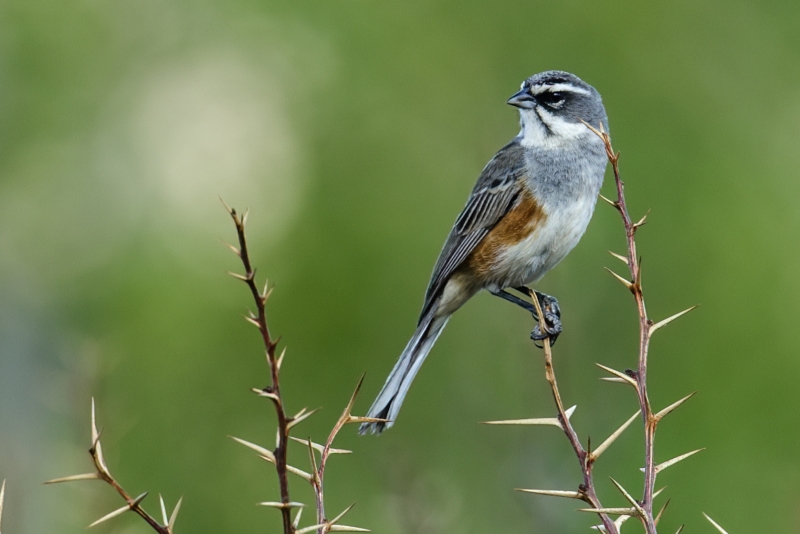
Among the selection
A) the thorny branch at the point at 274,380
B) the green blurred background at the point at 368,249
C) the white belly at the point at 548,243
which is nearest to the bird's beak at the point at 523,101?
the white belly at the point at 548,243

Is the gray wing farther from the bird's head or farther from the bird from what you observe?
the bird's head

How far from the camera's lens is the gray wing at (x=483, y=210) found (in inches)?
268

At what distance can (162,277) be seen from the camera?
44.1 ft

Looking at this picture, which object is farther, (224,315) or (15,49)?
(15,49)

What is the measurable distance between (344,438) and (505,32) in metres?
6.48

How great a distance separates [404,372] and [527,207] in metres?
1.47

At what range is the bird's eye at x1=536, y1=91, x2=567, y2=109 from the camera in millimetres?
6957

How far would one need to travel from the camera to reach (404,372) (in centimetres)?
604

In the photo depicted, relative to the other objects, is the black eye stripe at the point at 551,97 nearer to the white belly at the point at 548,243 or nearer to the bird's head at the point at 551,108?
the bird's head at the point at 551,108

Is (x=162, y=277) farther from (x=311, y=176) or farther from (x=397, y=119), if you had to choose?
(x=397, y=119)

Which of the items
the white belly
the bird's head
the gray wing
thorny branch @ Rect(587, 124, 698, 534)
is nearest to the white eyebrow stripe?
the bird's head

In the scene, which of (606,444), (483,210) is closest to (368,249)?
(483,210)

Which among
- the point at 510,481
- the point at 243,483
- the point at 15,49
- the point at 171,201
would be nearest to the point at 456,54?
the point at 171,201

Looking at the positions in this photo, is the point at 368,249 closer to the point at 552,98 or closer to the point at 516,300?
the point at 516,300
